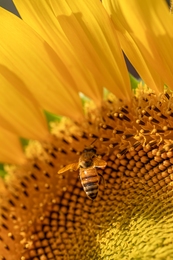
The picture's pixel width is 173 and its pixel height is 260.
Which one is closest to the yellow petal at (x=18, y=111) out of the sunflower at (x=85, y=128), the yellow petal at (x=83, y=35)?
the sunflower at (x=85, y=128)

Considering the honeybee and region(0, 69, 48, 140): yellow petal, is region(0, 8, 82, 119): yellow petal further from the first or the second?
the honeybee

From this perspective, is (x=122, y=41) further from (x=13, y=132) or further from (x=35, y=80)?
(x=13, y=132)

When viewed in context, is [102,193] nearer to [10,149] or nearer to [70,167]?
[70,167]

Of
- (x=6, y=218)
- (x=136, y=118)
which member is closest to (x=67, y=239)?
(x=6, y=218)

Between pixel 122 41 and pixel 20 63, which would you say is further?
pixel 20 63

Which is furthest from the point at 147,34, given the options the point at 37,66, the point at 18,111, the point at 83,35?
the point at 18,111

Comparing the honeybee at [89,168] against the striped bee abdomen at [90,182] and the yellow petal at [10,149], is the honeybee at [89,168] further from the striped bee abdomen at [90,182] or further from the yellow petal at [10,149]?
the yellow petal at [10,149]

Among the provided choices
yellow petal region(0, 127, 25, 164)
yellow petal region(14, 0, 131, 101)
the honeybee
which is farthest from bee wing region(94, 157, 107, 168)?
yellow petal region(0, 127, 25, 164)
